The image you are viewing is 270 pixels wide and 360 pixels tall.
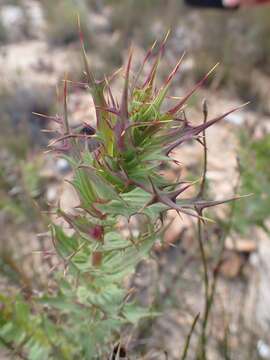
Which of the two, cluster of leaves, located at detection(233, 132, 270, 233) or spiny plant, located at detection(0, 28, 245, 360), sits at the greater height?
spiny plant, located at detection(0, 28, 245, 360)

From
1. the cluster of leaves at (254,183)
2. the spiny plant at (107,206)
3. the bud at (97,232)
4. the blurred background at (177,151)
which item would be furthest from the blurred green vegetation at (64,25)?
the bud at (97,232)

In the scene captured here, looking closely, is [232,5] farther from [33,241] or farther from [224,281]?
[33,241]

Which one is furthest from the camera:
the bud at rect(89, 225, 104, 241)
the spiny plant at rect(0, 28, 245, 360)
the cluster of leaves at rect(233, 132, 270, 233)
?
the cluster of leaves at rect(233, 132, 270, 233)

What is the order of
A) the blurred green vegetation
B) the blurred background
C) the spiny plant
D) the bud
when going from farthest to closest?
1. the blurred green vegetation
2. the blurred background
3. the bud
4. the spiny plant

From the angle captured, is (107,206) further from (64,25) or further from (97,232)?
(64,25)

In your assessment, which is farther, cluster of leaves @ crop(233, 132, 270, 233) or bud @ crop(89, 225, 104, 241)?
cluster of leaves @ crop(233, 132, 270, 233)

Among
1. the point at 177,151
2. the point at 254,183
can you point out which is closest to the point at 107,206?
the point at 254,183

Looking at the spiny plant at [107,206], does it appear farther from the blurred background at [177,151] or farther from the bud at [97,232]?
the blurred background at [177,151]

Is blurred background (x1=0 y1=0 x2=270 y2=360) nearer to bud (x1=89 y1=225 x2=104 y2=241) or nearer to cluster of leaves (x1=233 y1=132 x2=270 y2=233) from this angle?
cluster of leaves (x1=233 y1=132 x2=270 y2=233)

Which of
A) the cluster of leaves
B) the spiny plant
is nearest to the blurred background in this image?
the cluster of leaves
